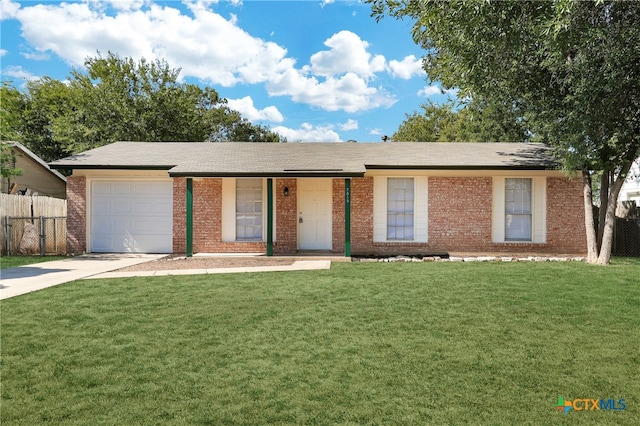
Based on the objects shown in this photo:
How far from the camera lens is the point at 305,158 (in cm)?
1469

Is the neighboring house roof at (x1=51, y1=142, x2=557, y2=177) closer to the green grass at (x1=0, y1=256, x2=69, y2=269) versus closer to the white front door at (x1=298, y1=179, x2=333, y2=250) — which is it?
the white front door at (x1=298, y1=179, x2=333, y2=250)

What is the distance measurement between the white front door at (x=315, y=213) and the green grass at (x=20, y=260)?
743cm

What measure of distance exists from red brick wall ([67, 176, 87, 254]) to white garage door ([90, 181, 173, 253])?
0.96ft

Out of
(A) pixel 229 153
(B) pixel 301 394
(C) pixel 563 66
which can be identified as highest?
(C) pixel 563 66

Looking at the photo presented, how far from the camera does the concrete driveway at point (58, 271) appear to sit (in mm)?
8320

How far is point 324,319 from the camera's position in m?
5.98

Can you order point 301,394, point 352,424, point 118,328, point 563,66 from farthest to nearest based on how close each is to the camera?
point 563,66 < point 118,328 < point 301,394 < point 352,424

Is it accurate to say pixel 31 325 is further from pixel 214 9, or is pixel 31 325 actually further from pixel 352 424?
pixel 214 9

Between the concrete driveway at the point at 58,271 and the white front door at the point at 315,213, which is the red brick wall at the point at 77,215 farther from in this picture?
the white front door at the point at 315,213

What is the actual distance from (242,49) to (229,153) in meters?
4.97

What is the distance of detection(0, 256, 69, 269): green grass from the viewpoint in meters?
11.6

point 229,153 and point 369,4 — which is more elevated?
point 369,4

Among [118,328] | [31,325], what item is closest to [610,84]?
[118,328]

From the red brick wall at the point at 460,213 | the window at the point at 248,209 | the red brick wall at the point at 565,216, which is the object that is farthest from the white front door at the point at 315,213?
the red brick wall at the point at 565,216
